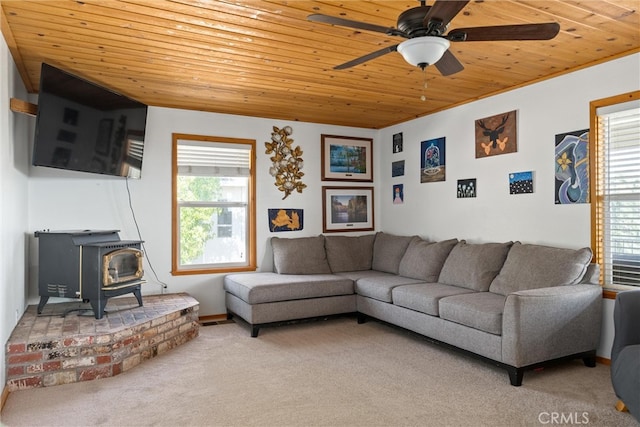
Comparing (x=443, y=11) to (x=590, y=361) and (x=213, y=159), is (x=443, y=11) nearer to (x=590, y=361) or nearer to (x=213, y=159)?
(x=590, y=361)

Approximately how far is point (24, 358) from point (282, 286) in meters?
2.21

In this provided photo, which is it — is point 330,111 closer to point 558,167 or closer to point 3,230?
point 558,167

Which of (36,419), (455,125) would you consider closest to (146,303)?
(36,419)

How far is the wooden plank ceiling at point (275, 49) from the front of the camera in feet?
8.57

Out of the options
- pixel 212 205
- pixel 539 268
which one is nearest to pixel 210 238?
pixel 212 205

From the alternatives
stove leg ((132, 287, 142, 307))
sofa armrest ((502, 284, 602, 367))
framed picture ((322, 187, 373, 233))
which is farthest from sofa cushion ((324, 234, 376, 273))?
sofa armrest ((502, 284, 602, 367))

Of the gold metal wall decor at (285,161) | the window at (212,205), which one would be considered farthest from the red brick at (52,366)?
the gold metal wall decor at (285,161)

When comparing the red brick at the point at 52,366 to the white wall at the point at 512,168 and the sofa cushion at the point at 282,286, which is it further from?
the white wall at the point at 512,168

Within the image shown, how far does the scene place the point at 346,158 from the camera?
5992mm

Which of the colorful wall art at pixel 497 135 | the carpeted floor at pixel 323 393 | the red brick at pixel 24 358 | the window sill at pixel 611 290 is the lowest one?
the carpeted floor at pixel 323 393

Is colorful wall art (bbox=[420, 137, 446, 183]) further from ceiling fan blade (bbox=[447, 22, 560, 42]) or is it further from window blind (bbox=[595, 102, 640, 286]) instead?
ceiling fan blade (bbox=[447, 22, 560, 42])

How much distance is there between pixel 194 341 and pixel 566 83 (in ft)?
13.2

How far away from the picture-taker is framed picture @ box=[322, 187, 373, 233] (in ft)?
19.2

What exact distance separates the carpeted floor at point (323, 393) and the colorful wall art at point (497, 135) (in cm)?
201
